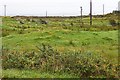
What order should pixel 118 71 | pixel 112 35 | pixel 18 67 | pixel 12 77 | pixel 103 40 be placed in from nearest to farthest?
1. pixel 12 77
2. pixel 118 71
3. pixel 18 67
4. pixel 103 40
5. pixel 112 35

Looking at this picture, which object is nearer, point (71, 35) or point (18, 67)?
point (18, 67)

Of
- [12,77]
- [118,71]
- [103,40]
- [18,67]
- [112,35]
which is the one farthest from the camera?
[112,35]

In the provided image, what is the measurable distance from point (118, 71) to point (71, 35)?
19588 millimetres

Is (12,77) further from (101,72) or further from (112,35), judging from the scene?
(112,35)

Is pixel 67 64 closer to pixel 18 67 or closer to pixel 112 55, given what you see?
pixel 18 67

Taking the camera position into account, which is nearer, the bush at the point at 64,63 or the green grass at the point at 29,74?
the green grass at the point at 29,74

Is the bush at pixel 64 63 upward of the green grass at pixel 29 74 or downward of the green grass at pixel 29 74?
upward

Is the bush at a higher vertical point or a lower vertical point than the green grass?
higher

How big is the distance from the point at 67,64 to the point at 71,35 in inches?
735

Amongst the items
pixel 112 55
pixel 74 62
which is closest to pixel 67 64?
pixel 74 62

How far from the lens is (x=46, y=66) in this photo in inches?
693

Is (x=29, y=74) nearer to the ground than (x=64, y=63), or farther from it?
nearer to the ground

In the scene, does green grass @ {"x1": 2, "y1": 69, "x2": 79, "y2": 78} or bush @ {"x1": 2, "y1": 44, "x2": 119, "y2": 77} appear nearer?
green grass @ {"x1": 2, "y1": 69, "x2": 79, "y2": 78}

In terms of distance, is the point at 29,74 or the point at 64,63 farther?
the point at 64,63
